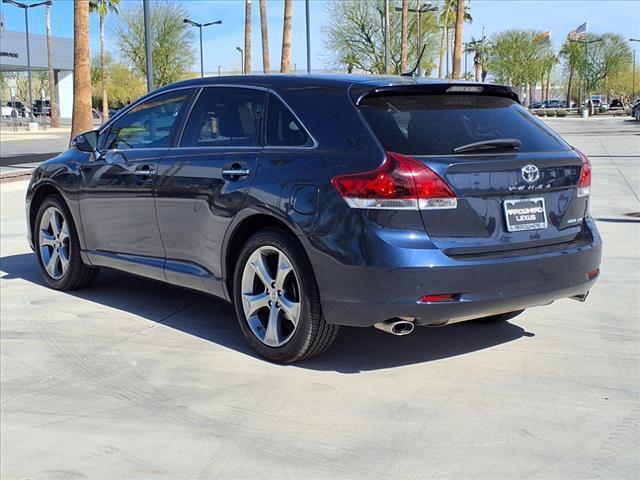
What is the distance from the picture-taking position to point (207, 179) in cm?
512

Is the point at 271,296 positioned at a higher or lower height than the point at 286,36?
lower

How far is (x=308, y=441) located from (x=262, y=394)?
0.66m

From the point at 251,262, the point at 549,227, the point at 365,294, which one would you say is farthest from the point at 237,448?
the point at 549,227

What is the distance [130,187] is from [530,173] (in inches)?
115

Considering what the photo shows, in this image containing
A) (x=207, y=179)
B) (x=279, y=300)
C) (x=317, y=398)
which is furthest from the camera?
(x=207, y=179)

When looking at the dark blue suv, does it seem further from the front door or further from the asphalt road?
the asphalt road

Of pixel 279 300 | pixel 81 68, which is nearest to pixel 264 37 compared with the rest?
pixel 81 68

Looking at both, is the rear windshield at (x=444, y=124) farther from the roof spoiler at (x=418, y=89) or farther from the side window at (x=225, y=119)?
the side window at (x=225, y=119)

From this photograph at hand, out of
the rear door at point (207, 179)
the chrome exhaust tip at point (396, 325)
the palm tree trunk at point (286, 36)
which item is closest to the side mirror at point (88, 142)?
the rear door at point (207, 179)

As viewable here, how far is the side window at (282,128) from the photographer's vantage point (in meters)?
4.66

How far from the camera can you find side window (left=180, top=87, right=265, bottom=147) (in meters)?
5.04

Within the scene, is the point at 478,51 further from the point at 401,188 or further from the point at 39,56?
the point at 401,188

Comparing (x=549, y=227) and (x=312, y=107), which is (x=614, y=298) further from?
(x=312, y=107)

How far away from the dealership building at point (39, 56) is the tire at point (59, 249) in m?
61.5
